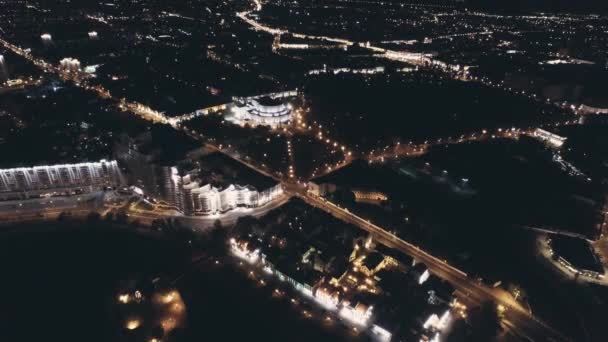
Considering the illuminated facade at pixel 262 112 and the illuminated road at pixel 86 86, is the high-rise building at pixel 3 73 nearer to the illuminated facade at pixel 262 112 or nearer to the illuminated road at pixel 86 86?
the illuminated road at pixel 86 86

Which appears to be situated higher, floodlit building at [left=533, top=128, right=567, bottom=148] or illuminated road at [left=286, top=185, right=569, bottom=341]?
floodlit building at [left=533, top=128, right=567, bottom=148]

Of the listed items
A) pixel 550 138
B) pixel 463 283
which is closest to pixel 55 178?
pixel 463 283

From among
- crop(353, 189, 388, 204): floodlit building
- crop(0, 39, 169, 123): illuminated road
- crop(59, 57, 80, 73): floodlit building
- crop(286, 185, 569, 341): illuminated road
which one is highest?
crop(59, 57, 80, 73): floodlit building

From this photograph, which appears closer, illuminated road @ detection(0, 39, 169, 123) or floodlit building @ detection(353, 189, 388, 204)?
floodlit building @ detection(353, 189, 388, 204)

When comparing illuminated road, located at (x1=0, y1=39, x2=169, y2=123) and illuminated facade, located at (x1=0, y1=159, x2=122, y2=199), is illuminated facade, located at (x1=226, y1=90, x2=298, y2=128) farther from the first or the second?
illuminated facade, located at (x1=0, y1=159, x2=122, y2=199)

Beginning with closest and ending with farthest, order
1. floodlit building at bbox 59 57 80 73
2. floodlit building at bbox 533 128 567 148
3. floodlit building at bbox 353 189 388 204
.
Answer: floodlit building at bbox 353 189 388 204, floodlit building at bbox 533 128 567 148, floodlit building at bbox 59 57 80 73

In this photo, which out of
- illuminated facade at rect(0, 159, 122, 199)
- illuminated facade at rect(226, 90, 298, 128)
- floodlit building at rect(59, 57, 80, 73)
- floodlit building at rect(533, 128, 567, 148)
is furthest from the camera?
floodlit building at rect(59, 57, 80, 73)

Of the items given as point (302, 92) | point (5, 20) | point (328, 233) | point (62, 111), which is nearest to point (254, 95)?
point (302, 92)

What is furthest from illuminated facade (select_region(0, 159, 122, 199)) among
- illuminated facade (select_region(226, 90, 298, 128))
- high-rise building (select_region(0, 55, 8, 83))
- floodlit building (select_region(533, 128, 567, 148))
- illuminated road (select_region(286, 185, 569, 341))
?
floodlit building (select_region(533, 128, 567, 148))

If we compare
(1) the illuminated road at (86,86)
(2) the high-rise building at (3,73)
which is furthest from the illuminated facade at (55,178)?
(2) the high-rise building at (3,73)
